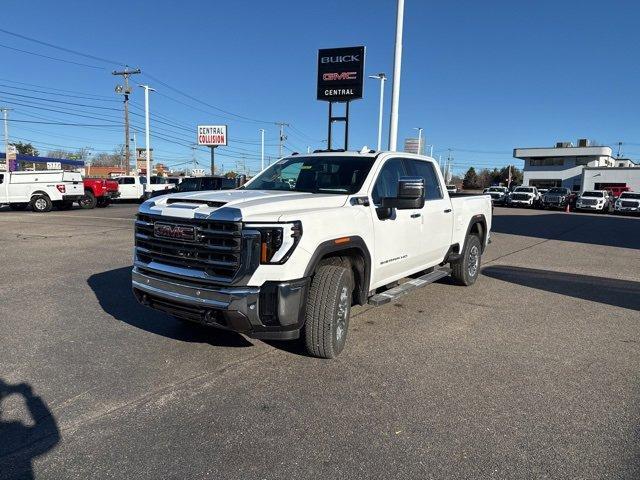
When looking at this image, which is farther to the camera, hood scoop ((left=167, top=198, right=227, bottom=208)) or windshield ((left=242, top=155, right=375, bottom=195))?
windshield ((left=242, top=155, right=375, bottom=195))

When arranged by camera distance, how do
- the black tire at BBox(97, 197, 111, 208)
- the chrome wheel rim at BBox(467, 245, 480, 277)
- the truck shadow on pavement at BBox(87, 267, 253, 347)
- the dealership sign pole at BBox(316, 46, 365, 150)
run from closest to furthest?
the truck shadow on pavement at BBox(87, 267, 253, 347), the chrome wheel rim at BBox(467, 245, 480, 277), the dealership sign pole at BBox(316, 46, 365, 150), the black tire at BBox(97, 197, 111, 208)

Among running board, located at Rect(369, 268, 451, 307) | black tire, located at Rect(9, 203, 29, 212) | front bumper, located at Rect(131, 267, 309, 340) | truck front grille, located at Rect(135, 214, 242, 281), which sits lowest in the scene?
black tire, located at Rect(9, 203, 29, 212)

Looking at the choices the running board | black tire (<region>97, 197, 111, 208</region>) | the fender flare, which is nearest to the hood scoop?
the fender flare

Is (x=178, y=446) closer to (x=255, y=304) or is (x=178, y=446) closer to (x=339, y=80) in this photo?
(x=255, y=304)

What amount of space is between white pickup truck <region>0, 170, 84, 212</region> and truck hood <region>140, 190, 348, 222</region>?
21.2 m

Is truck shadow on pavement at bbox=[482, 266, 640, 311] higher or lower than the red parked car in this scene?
lower

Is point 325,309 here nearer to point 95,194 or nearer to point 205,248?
point 205,248

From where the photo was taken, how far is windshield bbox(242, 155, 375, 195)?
5051mm

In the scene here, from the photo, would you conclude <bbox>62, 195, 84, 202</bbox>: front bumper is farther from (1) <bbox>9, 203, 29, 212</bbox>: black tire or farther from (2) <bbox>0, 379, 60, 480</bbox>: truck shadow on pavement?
(2) <bbox>0, 379, 60, 480</bbox>: truck shadow on pavement

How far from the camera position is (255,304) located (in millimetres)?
3600

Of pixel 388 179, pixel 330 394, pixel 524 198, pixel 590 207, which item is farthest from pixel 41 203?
pixel 590 207

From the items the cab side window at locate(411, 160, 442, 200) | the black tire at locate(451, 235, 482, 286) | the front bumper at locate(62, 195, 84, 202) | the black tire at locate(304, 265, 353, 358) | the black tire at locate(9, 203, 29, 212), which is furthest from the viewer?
the black tire at locate(9, 203, 29, 212)


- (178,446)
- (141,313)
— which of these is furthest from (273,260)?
(141,313)

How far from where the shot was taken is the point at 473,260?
759cm
